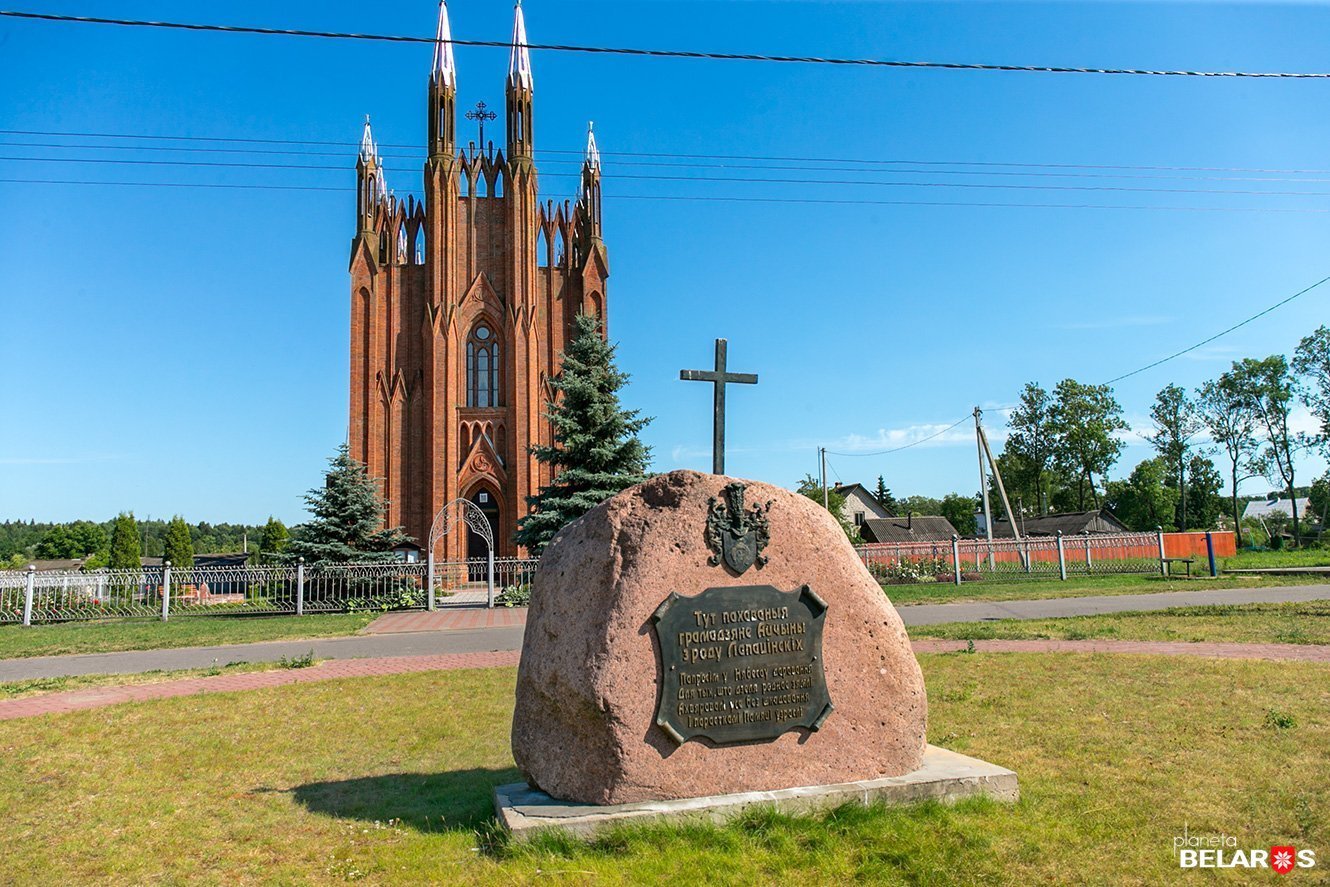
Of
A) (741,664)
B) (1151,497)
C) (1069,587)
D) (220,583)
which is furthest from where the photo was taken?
(1151,497)

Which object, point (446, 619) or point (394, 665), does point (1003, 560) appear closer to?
point (446, 619)

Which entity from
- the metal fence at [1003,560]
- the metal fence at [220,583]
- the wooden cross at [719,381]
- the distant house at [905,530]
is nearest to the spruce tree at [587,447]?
the metal fence at [220,583]

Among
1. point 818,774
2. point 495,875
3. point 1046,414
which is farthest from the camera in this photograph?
point 1046,414

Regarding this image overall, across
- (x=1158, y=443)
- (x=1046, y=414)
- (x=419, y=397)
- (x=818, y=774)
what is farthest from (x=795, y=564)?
(x=1158, y=443)

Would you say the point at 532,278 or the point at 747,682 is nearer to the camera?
the point at 747,682

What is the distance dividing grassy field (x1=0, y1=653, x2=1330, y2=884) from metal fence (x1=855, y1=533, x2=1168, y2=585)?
16.4 meters

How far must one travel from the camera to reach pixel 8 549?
334 feet

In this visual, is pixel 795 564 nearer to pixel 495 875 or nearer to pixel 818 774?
pixel 818 774

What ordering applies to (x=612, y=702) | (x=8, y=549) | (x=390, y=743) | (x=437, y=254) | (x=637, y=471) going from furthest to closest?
(x=8, y=549) → (x=437, y=254) → (x=637, y=471) → (x=390, y=743) → (x=612, y=702)

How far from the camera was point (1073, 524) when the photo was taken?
53375 millimetres

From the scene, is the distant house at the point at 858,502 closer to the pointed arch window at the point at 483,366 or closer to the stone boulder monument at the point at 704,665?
the pointed arch window at the point at 483,366

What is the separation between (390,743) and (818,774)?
3527 millimetres

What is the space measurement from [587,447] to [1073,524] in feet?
139

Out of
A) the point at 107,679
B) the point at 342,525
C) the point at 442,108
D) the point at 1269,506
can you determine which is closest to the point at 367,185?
the point at 442,108
